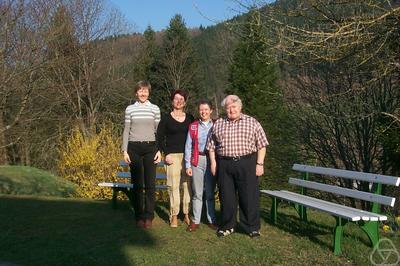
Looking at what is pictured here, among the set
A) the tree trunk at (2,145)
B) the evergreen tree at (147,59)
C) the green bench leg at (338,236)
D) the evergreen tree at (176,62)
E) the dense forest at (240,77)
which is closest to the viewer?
the green bench leg at (338,236)

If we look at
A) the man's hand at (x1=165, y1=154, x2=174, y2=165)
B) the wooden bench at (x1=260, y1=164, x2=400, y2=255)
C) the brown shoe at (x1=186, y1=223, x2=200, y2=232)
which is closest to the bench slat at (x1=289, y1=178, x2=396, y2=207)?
the wooden bench at (x1=260, y1=164, x2=400, y2=255)

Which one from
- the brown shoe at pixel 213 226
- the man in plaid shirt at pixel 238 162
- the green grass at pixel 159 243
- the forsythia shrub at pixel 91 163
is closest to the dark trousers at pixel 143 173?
the green grass at pixel 159 243

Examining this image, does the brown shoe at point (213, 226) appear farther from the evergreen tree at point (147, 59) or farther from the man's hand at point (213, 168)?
the evergreen tree at point (147, 59)

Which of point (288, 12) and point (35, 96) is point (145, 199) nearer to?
point (288, 12)

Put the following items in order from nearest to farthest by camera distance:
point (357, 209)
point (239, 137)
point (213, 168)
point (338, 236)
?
point (338, 236)
point (357, 209)
point (239, 137)
point (213, 168)

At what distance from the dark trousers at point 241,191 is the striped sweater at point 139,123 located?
1.06 metres

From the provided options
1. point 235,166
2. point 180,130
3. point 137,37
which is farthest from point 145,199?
point 137,37

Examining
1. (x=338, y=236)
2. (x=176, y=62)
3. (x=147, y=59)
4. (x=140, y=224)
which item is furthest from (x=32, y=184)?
(x=176, y=62)

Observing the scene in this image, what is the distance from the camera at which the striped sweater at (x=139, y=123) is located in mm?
6895

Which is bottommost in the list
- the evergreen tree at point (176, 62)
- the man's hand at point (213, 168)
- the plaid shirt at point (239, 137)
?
the man's hand at point (213, 168)

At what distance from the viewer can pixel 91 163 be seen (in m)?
14.9

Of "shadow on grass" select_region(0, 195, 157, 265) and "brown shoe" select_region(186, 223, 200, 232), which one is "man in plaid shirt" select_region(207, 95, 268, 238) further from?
"shadow on grass" select_region(0, 195, 157, 265)

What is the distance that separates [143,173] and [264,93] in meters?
17.5

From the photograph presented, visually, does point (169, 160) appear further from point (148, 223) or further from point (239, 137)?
point (239, 137)
